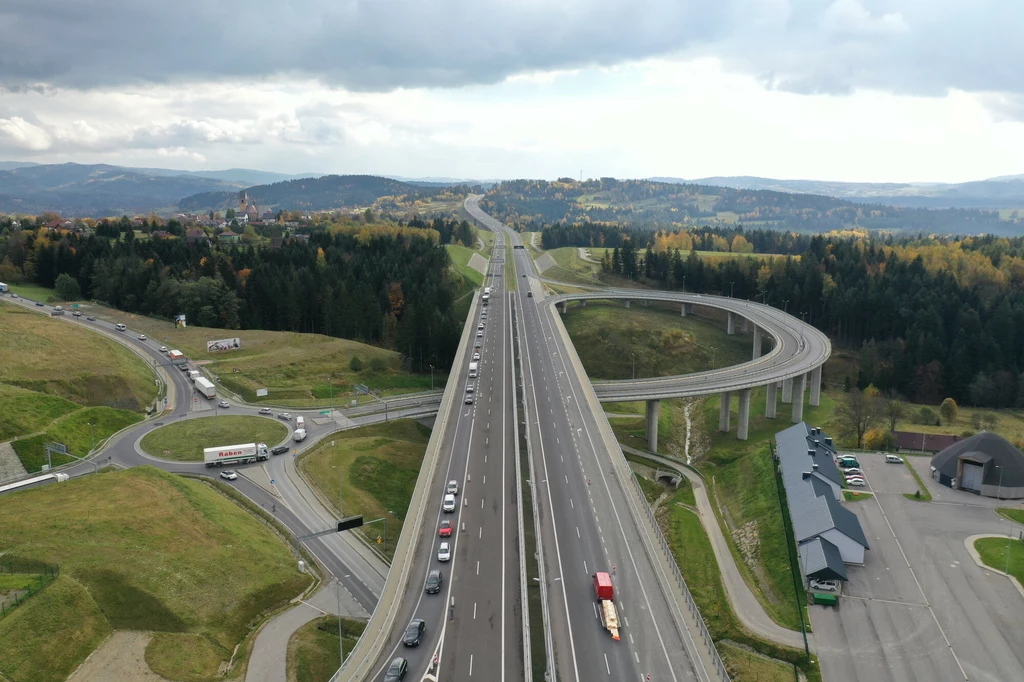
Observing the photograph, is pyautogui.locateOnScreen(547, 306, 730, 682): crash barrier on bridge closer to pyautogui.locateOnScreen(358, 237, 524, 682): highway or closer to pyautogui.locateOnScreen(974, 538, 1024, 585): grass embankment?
pyautogui.locateOnScreen(358, 237, 524, 682): highway

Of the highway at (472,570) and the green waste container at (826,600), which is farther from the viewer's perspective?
the green waste container at (826,600)

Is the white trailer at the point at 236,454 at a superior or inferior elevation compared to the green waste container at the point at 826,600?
superior

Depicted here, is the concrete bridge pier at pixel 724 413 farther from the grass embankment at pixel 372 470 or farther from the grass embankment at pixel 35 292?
the grass embankment at pixel 35 292

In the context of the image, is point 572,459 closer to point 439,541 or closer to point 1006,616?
point 439,541

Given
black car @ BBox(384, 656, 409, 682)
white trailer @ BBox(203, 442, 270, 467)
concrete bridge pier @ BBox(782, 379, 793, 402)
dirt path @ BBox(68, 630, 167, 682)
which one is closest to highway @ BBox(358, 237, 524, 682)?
black car @ BBox(384, 656, 409, 682)

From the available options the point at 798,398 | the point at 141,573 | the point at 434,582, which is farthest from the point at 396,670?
the point at 798,398

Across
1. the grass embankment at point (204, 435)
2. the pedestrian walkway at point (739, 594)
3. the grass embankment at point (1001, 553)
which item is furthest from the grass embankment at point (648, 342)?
the grass embankment at point (1001, 553)
